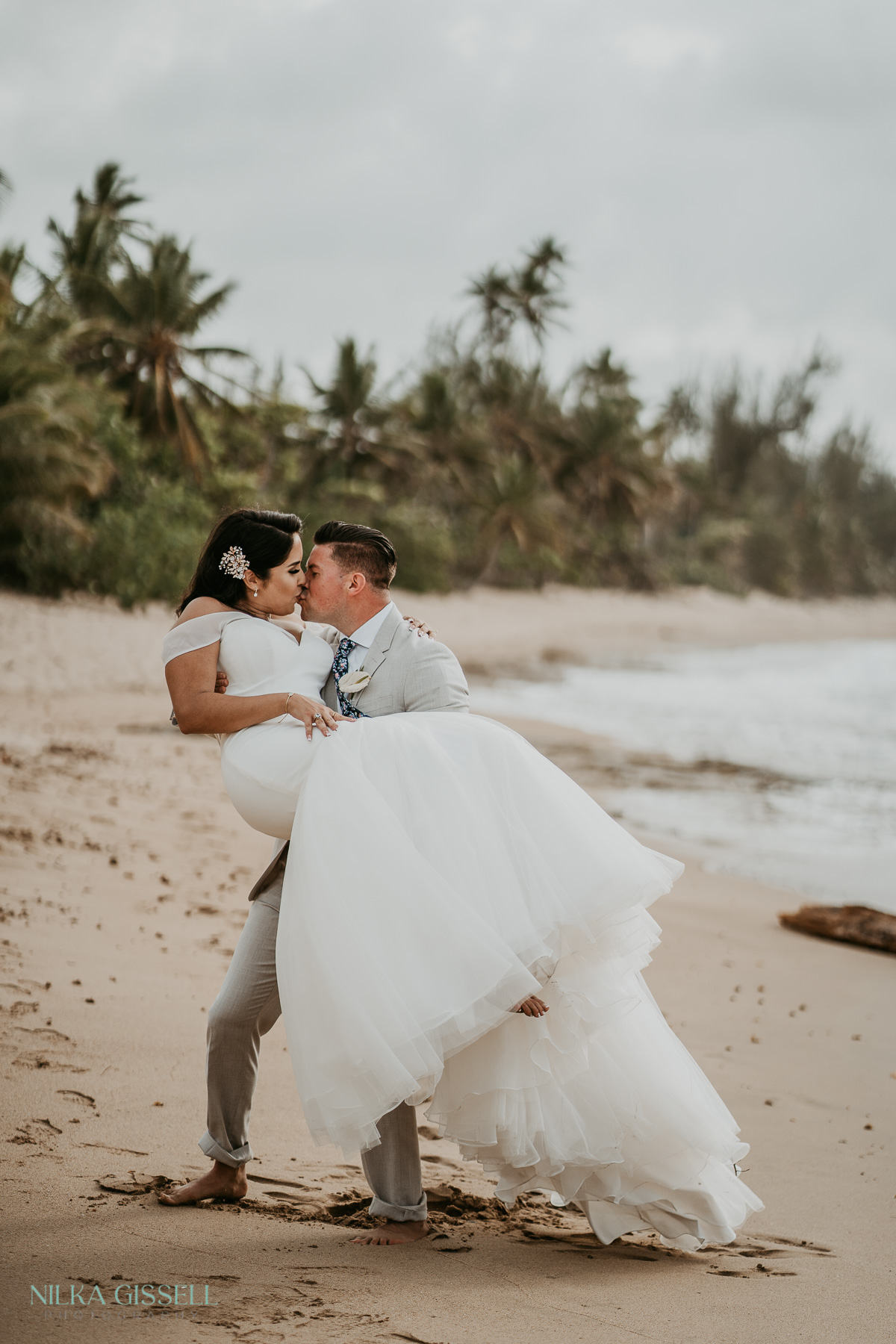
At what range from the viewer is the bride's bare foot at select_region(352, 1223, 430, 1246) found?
9.42 ft

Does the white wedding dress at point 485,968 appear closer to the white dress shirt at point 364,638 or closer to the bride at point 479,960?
the bride at point 479,960

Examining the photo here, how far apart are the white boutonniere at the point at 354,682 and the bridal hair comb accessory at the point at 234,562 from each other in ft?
1.48

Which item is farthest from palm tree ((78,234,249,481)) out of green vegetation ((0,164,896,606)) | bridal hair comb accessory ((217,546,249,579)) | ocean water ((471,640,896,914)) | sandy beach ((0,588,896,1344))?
bridal hair comb accessory ((217,546,249,579))

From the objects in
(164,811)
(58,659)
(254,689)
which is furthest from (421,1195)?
(58,659)

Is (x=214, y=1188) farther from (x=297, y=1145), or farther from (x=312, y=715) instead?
(x=312, y=715)

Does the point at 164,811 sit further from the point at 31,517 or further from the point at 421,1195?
the point at 31,517

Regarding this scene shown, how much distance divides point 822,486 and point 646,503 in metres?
33.9

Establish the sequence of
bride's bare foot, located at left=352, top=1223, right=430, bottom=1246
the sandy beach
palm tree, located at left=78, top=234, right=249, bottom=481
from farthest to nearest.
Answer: palm tree, located at left=78, top=234, right=249, bottom=481 → bride's bare foot, located at left=352, top=1223, right=430, bottom=1246 → the sandy beach

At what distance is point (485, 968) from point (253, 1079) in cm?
97

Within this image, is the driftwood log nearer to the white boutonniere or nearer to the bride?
the bride

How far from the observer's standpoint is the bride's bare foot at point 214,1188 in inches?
119

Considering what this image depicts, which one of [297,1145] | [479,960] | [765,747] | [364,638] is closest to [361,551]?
[364,638]

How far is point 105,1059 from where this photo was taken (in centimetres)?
397

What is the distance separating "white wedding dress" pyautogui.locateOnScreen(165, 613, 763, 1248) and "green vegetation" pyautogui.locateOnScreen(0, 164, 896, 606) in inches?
721
